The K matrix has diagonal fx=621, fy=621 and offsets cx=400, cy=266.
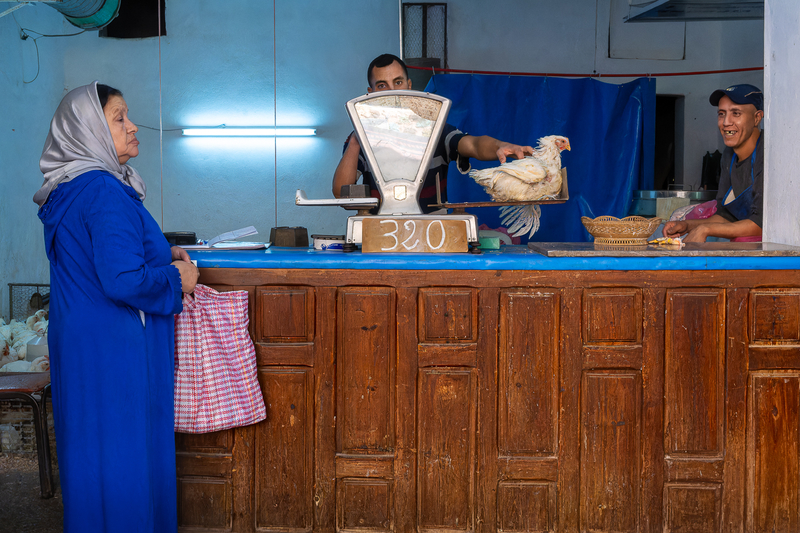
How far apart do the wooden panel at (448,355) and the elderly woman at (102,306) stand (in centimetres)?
75

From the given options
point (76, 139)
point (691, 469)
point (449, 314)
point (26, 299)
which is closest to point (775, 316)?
point (691, 469)

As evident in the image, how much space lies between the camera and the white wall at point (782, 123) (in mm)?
2205

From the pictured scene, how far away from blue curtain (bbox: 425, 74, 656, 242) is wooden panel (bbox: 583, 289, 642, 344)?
2754 millimetres

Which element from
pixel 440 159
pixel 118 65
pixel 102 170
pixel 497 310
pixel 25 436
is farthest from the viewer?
pixel 118 65

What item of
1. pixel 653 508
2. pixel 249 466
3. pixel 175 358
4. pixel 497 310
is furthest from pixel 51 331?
pixel 653 508

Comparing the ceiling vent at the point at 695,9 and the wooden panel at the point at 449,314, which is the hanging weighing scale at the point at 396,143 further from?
the ceiling vent at the point at 695,9

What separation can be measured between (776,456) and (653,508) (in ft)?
1.38

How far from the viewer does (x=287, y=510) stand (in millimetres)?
2047

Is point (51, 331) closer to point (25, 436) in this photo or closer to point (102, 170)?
point (102, 170)

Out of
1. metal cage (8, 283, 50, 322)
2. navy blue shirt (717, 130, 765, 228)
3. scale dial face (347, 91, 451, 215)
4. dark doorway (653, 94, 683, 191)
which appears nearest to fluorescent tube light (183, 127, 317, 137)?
metal cage (8, 283, 50, 322)

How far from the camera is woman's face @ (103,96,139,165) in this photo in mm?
1770

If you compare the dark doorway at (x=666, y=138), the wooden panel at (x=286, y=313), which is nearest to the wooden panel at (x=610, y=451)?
the wooden panel at (x=286, y=313)

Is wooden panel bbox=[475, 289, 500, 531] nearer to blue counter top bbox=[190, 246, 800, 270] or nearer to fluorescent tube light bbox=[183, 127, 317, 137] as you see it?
blue counter top bbox=[190, 246, 800, 270]

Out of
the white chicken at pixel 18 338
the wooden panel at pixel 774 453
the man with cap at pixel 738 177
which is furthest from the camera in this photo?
the white chicken at pixel 18 338
